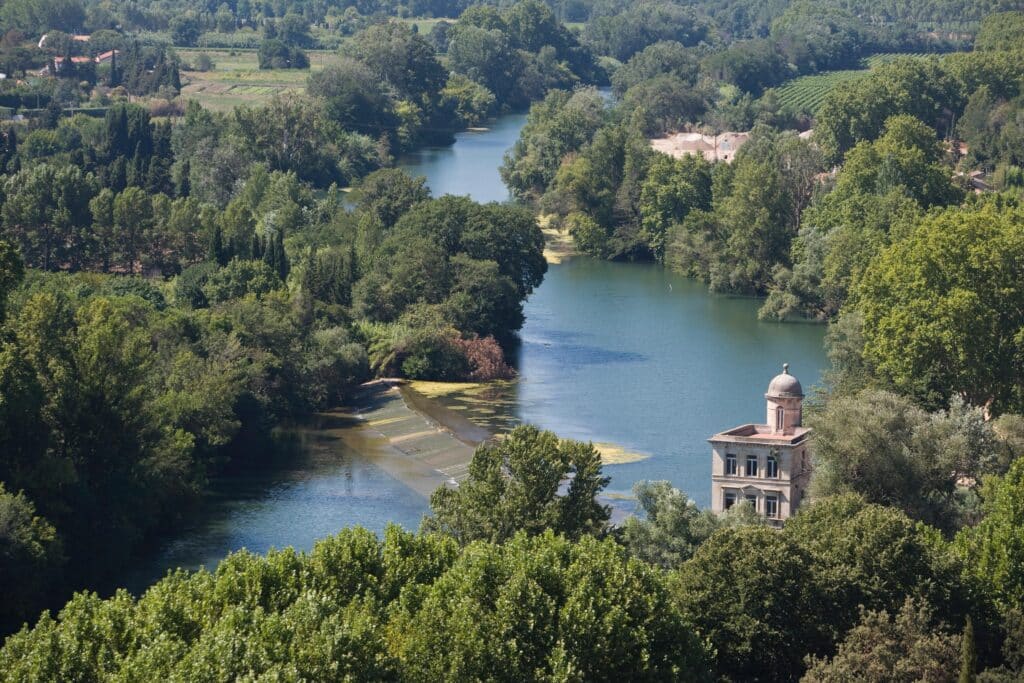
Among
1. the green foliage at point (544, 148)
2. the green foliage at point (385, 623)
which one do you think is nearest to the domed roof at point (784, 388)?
the green foliage at point (385, 623)

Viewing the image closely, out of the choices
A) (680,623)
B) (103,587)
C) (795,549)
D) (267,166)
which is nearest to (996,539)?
(795,549)

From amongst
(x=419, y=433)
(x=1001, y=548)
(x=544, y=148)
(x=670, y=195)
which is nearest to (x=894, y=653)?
(x=1001, y=548)

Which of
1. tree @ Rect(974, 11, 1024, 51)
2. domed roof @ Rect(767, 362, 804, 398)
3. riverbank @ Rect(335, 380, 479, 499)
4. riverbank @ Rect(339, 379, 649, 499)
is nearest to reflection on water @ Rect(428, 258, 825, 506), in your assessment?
riverbank @ Rect(339, 379, 649, 499)

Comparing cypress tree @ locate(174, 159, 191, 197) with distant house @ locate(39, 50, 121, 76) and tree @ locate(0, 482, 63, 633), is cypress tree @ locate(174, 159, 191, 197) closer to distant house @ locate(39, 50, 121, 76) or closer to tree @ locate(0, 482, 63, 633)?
distant house @ locate(39, 50, 121, 76)

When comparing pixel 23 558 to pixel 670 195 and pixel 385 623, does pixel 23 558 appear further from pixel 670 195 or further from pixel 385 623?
pixel 670 195

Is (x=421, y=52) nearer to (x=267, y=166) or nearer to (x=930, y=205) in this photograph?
(x=267, y=166)
